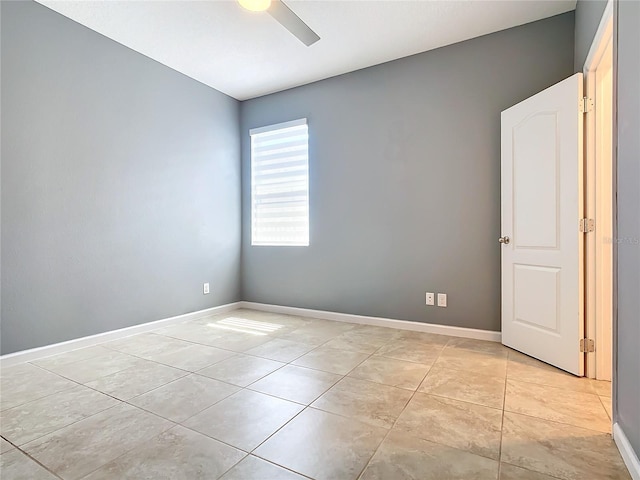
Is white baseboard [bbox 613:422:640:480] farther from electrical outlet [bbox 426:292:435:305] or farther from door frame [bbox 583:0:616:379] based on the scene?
electrical outlet [bbox 426:292:435:305]

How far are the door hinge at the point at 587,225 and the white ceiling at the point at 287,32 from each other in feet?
5.65

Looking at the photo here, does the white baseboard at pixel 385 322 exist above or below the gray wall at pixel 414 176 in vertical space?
below

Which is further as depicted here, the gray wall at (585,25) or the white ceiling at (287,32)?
the white ceiling at (287,32)

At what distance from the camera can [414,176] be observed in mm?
3385

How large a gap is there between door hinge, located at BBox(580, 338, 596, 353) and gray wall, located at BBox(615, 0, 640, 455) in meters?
0.84

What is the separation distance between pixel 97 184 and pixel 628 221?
3647 millimetres

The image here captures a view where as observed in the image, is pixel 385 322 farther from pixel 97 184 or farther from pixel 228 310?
pixel 97 184

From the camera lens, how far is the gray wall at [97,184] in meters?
2.54

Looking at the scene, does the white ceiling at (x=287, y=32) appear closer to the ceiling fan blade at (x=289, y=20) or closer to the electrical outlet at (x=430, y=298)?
the ceiling fan blade at (x=289, y=20)

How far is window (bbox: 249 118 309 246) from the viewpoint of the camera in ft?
13.5

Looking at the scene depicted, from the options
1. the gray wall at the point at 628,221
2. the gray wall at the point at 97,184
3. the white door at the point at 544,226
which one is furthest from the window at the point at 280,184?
the gray wall at the point at 628,221

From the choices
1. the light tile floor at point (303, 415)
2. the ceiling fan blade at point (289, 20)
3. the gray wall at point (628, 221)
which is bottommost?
the light tile floor at point (303, 415)

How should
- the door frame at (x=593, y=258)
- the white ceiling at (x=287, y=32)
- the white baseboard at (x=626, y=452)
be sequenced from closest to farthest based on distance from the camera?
the white baseboard at (x=626, y=452), the door frame at (x=593, y=258), the white ceiling at (x=287, y=32)

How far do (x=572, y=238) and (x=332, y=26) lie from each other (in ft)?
8.17
